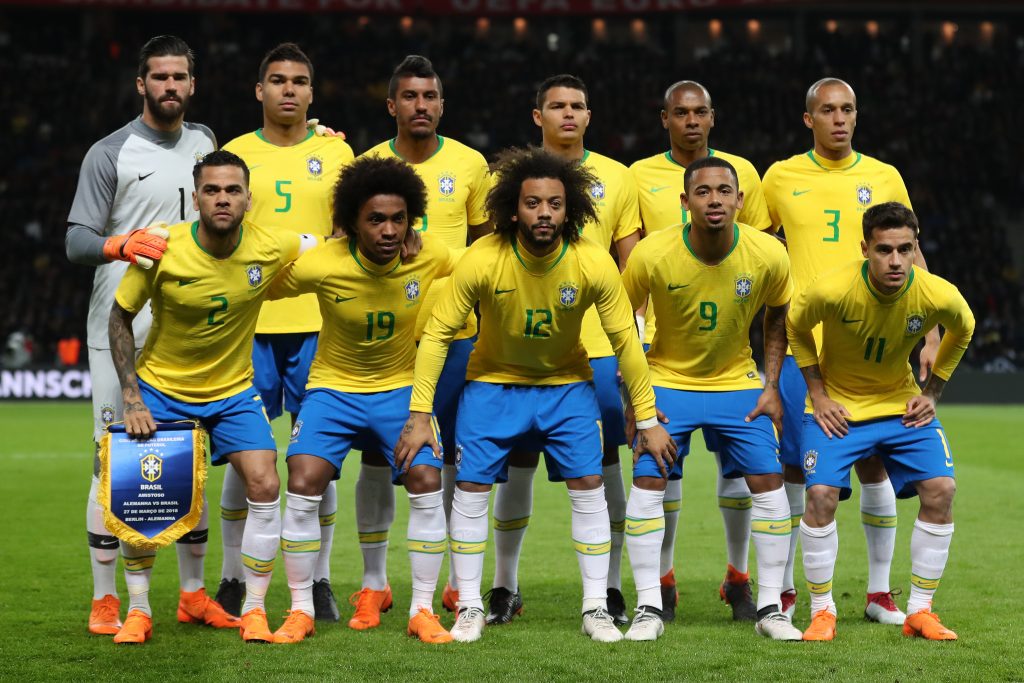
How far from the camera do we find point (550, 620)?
5.73 metres

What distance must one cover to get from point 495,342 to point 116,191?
186 cm

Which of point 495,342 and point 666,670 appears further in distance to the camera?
point 495,342

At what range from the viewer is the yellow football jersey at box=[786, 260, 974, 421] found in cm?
536

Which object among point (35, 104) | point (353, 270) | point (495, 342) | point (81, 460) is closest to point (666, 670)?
point (495, 342)

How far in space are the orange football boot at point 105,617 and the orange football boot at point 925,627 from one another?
11.0 feet

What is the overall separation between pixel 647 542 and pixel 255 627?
5.45ft

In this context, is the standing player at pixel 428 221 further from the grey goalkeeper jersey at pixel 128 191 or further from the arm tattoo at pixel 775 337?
the arm tattoo at pixel 775 337

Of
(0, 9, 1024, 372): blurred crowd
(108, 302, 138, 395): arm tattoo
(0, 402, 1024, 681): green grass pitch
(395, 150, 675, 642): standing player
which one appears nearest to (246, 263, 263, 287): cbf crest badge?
(108, 302, 138, 395): arm tattoo

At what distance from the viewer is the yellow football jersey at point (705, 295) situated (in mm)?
5418

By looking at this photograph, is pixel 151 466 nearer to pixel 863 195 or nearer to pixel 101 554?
pixel 101 554

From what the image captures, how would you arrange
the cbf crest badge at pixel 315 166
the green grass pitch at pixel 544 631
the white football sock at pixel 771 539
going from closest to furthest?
the green grass pitch at pixel 544 631 → the white football sock at pixel 771 539 → the cbf crest badge at pixel 315 166

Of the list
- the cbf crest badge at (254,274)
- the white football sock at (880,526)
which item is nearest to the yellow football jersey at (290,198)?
the cbf crest badge at (254,274)

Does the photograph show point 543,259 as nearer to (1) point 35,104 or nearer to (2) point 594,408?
(2) point 594,408

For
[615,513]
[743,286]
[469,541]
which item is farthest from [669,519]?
[743,286]
